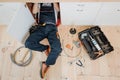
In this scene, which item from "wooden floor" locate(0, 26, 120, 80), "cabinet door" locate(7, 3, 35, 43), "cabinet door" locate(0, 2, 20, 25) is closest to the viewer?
"cabinet door" locate(7, 3, 35, 43)

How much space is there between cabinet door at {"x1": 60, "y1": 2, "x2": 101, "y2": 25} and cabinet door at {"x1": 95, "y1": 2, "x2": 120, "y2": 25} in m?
0.05

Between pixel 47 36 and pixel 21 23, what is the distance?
0.27 meters

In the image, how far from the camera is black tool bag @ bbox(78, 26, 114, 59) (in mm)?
1789

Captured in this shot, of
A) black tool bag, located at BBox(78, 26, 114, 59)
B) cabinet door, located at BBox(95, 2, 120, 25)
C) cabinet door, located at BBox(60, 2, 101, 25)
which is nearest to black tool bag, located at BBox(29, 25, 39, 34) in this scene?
cabinet door, located at BBox(60, 2, 101, 25)

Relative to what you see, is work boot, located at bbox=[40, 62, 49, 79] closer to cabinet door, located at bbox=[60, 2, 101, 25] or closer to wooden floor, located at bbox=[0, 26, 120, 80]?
wooden floor, located at bbox=[0, 26, 120, 80]

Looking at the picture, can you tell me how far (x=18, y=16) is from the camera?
5.19 ft

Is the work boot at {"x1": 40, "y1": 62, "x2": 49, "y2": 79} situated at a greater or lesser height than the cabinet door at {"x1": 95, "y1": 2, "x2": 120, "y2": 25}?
lesser

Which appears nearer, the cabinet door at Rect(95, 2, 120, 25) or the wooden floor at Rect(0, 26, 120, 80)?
the cabinet door at Rect(95, 2, 120, 25)

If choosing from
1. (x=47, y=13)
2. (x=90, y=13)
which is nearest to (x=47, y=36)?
(x=47, y=13)

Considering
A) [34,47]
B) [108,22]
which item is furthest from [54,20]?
[108,22]

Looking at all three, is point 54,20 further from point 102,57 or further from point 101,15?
point 102,57

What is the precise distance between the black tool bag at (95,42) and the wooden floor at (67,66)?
0.22 feet

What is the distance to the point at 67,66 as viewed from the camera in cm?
180

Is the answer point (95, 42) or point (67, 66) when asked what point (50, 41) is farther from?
point (95, 42)
